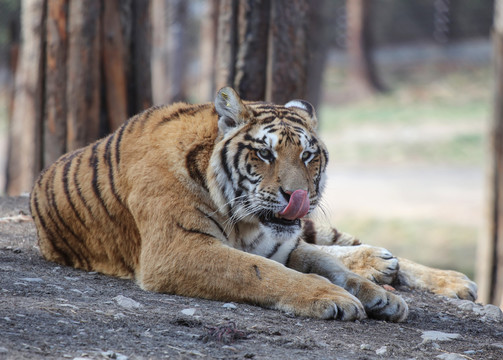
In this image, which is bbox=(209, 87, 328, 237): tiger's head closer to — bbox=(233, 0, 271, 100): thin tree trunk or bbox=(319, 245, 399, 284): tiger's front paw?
bbox=(319, 245, 399, 284): tiger's front paw

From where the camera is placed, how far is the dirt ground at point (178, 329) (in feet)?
9.49

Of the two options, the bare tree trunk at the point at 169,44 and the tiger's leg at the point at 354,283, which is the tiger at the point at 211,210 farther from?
the bare tree trunk at the point at 169,44

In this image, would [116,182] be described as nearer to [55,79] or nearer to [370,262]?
[370,262]

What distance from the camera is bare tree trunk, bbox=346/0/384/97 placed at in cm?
2206

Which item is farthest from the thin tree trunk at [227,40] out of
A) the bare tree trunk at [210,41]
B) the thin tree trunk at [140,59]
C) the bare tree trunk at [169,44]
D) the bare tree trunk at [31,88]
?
the bare tree trunk at [169,44]

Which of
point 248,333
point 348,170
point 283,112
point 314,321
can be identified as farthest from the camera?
point 348,170

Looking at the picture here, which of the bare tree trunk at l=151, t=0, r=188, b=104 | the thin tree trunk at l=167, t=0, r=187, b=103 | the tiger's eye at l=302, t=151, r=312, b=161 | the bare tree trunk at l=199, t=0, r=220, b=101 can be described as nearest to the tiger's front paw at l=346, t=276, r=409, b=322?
the tiger's eye at l=302, t=151, r=312, b=161

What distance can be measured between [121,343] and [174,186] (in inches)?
45.2

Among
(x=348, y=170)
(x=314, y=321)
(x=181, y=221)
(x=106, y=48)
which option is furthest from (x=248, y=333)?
(x=348, y=170)

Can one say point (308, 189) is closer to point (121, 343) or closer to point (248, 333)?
point (248, 333)

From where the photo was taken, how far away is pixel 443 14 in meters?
25.7

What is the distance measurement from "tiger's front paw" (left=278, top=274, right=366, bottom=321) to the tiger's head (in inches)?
15.5

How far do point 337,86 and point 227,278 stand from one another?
69.2 ft

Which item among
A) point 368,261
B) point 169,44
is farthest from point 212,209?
point 169,44
